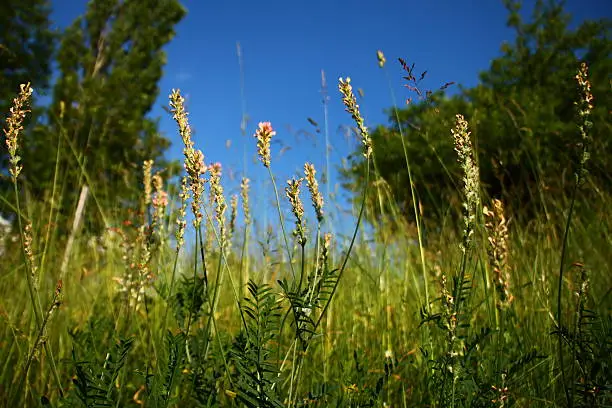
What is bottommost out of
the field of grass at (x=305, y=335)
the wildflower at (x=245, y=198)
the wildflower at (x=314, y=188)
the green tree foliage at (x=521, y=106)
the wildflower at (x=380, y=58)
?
the field of grass at (x=305, y=335)

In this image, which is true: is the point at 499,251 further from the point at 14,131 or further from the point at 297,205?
the point at 14,131

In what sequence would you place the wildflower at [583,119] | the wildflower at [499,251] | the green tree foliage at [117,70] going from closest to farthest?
1. the wildflower at [583,119]
2. the wildflower at [499,251]
3. the green tree foliage at [117,70]

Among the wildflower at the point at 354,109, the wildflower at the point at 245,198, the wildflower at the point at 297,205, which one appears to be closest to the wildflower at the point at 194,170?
the wildflower at the point at 297,205

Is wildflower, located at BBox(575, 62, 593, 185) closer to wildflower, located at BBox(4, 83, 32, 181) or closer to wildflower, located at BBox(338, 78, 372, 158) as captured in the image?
wildflower, located at BBox(338, 78, 372, 158)

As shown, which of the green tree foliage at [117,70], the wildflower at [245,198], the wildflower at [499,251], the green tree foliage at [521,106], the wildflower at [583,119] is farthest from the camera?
the green tree foliage at [117,70]

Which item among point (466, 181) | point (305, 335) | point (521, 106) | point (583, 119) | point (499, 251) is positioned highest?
point (521, 106)

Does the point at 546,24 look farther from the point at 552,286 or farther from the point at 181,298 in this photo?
the point at 181,298

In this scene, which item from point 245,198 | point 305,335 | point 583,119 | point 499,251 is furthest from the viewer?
point 245,198

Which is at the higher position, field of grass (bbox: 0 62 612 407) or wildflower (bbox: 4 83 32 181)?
wildflower (bbox: 4 83 32 181)

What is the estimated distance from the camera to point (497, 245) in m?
1.32

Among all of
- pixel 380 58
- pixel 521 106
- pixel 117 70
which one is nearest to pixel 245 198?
pixel 380 58

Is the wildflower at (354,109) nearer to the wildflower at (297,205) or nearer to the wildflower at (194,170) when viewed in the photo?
the wildflower at (297,205)

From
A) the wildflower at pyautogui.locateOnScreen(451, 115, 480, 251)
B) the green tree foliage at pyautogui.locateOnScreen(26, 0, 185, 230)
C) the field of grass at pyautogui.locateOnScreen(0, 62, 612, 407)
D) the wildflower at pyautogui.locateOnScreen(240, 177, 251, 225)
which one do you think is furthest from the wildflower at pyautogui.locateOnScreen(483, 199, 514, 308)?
the green tree foliage at pyautogui.locateOnScreen(26, 0, 185, 230)

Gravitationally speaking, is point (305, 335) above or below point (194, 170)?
below
